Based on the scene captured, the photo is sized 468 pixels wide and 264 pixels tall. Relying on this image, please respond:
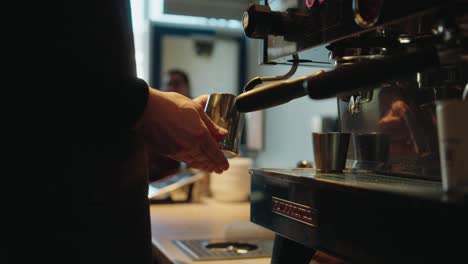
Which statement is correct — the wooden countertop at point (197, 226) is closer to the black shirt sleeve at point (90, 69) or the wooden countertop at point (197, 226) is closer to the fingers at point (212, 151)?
the fingers at point (212, 151)

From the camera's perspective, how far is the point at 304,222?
64 centimetres

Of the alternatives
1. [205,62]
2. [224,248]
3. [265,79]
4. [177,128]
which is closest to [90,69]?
[177,128]

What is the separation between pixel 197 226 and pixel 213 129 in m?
0.70

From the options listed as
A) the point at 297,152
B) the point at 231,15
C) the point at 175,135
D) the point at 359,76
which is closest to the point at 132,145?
the point at 175,135

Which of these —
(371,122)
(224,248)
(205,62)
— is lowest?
(224,248)

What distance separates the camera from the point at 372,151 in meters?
0.81

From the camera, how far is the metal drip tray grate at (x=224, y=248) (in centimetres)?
102

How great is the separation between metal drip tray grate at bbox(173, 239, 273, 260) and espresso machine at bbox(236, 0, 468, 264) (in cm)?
26

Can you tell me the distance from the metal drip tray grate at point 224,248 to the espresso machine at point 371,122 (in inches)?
10.1

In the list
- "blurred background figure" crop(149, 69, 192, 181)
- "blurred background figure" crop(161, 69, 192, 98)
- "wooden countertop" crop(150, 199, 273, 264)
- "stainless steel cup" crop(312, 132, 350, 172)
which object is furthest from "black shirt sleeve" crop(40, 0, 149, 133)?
"blurred background figure" crop(161, 69, 192, 98)

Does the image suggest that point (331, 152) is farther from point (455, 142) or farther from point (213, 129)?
point (455, 142)

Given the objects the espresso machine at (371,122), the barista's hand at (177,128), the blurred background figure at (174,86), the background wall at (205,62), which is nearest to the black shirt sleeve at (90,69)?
the barista's hand at (177,128)

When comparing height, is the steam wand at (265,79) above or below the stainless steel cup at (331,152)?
above

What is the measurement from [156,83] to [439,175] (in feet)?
8.10
